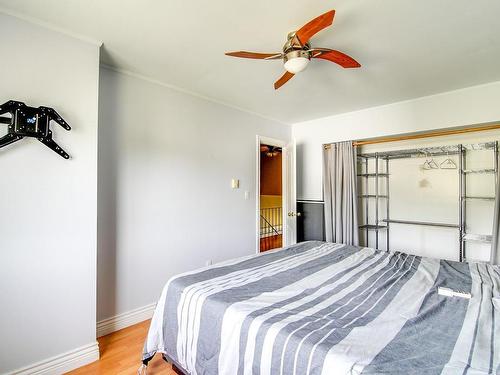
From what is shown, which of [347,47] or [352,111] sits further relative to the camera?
[352,111]

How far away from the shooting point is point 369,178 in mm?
3662

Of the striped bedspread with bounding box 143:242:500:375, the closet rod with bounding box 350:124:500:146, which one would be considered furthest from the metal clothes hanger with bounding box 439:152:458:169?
the striped bedspread with bounding box 143:242:500:375

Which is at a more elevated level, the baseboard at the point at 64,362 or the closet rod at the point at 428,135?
the closet rod at the point at 428,135

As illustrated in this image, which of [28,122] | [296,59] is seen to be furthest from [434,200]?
[28,122]

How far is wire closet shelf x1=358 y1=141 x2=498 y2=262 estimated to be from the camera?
2.70 meters

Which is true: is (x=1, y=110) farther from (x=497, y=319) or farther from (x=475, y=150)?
(x=475, y=150)

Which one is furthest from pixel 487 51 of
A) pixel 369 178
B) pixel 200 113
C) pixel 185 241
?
pixel 185 241

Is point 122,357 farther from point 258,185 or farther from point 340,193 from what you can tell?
point 340,193

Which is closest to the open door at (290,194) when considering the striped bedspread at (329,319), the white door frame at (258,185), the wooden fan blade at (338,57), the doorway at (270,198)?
the white door frame at (258,185)

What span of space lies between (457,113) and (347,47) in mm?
1785

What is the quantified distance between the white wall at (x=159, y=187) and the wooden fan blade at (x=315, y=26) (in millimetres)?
1695

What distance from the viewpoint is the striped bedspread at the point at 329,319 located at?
92 cm

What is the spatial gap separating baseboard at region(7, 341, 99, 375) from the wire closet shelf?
3335 millimetres

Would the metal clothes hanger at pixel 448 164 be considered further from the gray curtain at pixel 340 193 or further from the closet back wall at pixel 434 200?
the gray curtain at pixel 340 193
